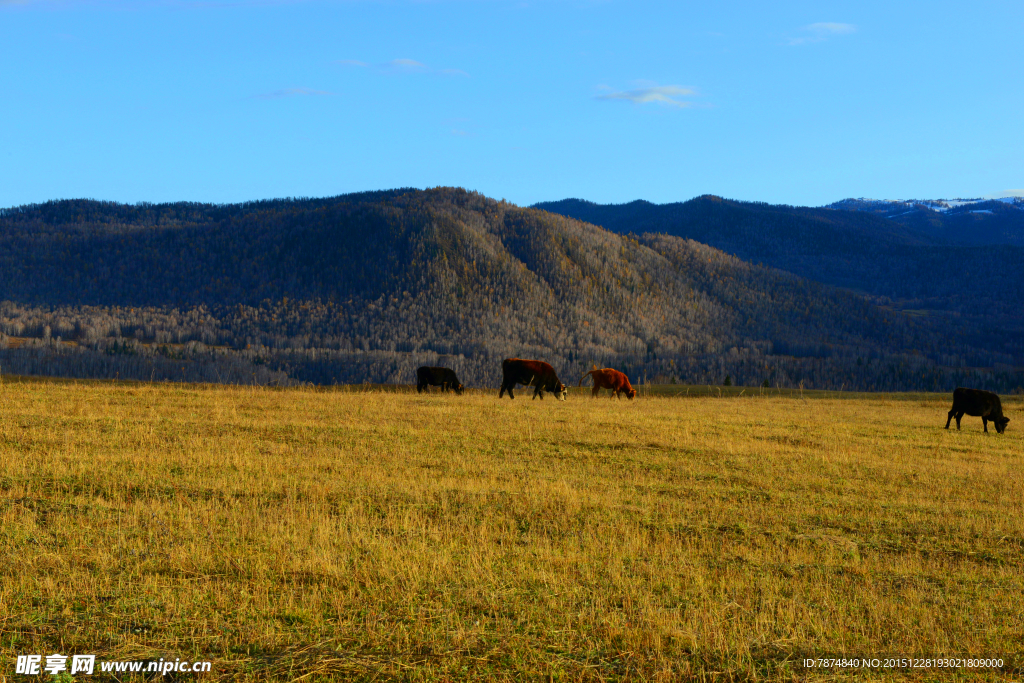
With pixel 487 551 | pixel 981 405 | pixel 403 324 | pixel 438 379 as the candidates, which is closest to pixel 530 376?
pixel 438 379

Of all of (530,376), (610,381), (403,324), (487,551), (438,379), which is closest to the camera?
(487,551)

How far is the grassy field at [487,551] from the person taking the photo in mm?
7797

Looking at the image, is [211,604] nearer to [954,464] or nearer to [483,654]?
[483,654]

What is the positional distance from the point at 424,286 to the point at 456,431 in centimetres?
15759

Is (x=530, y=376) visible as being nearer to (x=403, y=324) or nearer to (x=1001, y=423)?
(x=1001, y=423)

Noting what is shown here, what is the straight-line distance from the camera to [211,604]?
8.71 meters

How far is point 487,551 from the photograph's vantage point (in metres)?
11.1

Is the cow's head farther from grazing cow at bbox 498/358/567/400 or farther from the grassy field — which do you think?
grazing cow at bbox 498/358/567/400

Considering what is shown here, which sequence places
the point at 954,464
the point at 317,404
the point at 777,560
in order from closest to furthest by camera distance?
the point at 777,560 → the point at 954,464 → the point at 317,404

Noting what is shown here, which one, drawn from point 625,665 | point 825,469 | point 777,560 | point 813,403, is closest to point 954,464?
point 825,469

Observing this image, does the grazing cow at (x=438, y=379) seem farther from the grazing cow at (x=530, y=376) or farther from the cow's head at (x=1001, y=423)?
the cow's head at (x=1001, y=423)

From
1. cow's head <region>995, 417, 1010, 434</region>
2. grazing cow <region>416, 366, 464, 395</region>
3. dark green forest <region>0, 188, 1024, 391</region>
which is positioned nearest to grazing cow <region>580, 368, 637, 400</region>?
grazing cow <region>416, 366, 464, 395</region>

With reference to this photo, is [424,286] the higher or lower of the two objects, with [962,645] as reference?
higher

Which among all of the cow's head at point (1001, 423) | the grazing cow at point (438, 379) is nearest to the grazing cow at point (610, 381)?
the grazing cow at point (438, 379)
